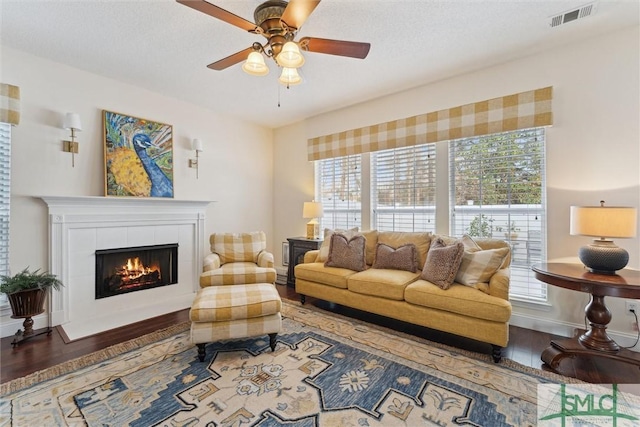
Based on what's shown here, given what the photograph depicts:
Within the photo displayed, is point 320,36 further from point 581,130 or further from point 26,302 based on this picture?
point 26,302

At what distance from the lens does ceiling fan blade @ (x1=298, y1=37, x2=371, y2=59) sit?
185 centimetres

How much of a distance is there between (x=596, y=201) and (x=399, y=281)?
6.19 feet

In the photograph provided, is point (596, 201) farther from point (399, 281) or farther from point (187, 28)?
point (187, 28)

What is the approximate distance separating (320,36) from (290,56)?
742 millimetres

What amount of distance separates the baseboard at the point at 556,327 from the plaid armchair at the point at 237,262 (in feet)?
8.48

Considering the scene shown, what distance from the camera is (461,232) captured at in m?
3.23

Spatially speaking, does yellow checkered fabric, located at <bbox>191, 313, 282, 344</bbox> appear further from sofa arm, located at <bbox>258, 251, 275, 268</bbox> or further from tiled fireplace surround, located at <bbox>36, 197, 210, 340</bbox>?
tiled fireplace surround, located at <bbox>36, 197, 210, 340</bbox>

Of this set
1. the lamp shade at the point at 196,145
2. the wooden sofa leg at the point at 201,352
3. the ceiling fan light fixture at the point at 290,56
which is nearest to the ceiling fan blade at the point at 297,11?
the ceiling fan light fixture at the point at 290,56

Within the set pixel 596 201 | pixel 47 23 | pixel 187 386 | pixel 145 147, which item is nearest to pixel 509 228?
pixel 596 201

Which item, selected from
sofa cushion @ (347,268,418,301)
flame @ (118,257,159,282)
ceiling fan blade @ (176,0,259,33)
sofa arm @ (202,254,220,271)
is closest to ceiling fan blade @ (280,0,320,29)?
ceiling fan blade @ (176,0,259,33)

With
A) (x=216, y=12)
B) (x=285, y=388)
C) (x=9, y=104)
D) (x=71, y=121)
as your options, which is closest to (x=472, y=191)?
(x=285, y=388)

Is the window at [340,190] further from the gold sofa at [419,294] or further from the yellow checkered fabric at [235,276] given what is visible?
the yellow checkered fabric at [235,276]

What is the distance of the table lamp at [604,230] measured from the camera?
1.99 meters

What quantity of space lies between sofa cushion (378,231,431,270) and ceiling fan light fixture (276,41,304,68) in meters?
2.19
